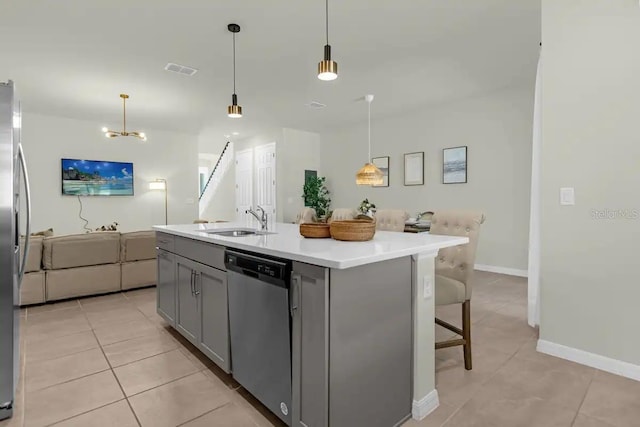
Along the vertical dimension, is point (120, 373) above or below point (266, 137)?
below

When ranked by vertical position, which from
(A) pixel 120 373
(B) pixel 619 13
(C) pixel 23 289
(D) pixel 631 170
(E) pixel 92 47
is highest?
(E) pixel 92 47

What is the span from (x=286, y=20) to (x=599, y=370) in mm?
3667

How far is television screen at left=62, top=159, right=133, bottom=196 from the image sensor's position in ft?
21.8

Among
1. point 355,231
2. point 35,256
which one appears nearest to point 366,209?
point 355,231

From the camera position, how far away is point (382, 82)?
15.7 feet

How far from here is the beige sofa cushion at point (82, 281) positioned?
12.3 ft

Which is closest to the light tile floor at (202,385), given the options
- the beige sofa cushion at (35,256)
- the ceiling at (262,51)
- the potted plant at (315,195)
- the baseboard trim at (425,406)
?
the baseboard trim at (425,406)

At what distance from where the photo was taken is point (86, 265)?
3910 mm

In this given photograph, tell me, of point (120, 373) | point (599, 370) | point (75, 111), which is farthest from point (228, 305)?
point (75, 111)

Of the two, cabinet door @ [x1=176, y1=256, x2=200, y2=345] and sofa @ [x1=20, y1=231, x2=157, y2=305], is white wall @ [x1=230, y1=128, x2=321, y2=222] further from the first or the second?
cabinet door @ [x1=176, y1=256, x2=200, y2=345]

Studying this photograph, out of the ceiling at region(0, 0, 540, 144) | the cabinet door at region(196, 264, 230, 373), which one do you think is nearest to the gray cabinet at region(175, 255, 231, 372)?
the cabinet door at region(196, 264, 230, 373)

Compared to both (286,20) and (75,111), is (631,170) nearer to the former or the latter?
(286,20)

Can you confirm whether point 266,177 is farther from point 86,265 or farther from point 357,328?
point 357,328

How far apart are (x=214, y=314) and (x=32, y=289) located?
2.78 meters
